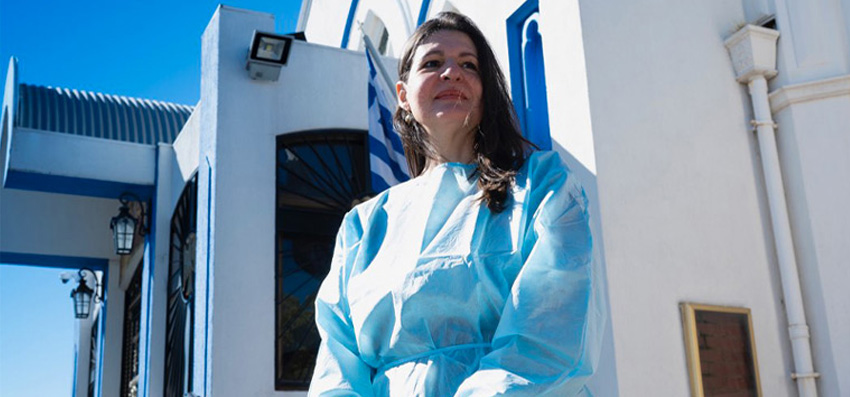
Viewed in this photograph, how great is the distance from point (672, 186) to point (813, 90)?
3.93ft

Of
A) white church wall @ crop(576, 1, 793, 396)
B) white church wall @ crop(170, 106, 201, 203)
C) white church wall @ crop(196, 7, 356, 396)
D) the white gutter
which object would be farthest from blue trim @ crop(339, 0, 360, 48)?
the white gutter

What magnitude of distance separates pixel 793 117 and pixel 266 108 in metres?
4.61

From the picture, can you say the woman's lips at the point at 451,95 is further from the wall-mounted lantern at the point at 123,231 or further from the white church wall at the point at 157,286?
the wall-mounted lantern at the point at 123,231

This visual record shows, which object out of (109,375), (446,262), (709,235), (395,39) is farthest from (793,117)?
(109,375)

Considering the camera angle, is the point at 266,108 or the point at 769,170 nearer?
the point at 769,170

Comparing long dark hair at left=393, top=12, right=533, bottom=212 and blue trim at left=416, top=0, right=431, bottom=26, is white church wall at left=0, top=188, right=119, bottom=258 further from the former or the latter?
long dark hair at left=393, top=12, right=533, bottom=212

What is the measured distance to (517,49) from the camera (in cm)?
641

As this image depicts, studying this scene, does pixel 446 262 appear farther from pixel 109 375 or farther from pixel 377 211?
pixel 109 375

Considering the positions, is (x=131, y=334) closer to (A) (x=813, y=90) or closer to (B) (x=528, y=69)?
(B) (x=528, y=69)

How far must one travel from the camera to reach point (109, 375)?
13133 millimetres

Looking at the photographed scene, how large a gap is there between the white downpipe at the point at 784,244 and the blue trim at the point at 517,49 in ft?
5.11

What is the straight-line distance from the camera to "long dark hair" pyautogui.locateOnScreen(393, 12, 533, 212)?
7.05 ft

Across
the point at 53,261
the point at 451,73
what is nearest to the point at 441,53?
the point at 451,73

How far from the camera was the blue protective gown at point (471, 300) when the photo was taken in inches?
71.7
